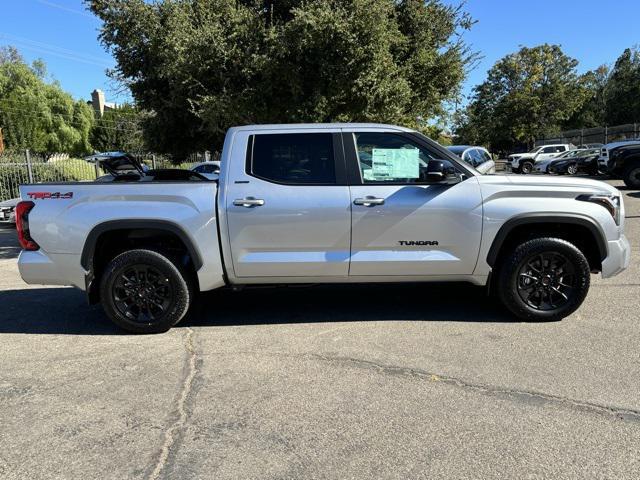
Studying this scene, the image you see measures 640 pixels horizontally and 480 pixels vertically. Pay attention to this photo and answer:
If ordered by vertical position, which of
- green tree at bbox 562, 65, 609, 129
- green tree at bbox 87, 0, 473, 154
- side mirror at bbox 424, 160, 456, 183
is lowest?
side mirror at bbox 424, 160, 456, 183

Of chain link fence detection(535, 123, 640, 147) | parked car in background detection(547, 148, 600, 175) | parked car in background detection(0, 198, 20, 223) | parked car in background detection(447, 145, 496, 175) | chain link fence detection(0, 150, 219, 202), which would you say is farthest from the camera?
chain link fence detection(535, 123, 640, 147)

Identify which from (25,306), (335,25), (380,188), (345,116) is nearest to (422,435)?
(380,188)

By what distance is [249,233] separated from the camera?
494cm

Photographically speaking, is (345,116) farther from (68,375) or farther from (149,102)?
(68,375)

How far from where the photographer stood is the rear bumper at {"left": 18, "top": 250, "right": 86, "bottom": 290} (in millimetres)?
5023

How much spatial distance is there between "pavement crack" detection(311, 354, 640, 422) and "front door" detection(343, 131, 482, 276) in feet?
3.46

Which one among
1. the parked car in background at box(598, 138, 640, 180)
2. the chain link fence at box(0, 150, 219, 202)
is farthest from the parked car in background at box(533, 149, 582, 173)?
the chain link fence at box(0, 150, 219, 202)

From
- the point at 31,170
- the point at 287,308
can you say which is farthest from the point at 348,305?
the point at 31,170

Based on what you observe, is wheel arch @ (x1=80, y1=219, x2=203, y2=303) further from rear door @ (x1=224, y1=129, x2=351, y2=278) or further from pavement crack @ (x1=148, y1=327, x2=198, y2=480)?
pavement crack @ (x1=148, y1=327, x2=198, y2=480)

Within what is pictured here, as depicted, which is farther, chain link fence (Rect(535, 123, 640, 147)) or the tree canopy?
the tree canopy

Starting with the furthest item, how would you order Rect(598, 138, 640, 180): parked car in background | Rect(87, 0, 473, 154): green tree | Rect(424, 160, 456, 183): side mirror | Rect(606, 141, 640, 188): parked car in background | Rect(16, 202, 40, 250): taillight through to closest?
Rect(598, 138, 640, 180): parked car in background, Rect(606, 141, 640, 188): parked car in background, Rect(87, 0, 473, 154): green tree, Rect(16, 202, 40, 250): taillight, Rect(424, 160, 456, 183): side mirror

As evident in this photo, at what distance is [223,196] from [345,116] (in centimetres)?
531

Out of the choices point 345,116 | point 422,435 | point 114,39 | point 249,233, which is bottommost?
point 422,435

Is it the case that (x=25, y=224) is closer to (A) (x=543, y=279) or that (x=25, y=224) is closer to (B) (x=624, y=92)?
(A) (x=543, y=279)
